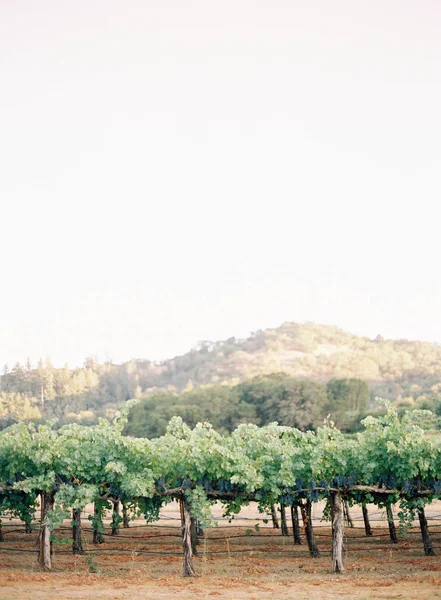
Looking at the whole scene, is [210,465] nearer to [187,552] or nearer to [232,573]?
[187,552]

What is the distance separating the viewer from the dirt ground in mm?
19578

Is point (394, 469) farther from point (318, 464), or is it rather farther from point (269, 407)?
point (269, 407)

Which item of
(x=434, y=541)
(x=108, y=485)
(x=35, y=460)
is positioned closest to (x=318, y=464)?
(x=108, y=485)

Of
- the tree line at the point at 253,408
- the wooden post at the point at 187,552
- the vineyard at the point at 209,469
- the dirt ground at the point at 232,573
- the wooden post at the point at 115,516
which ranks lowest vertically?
the dirt ground at the point at 232,573

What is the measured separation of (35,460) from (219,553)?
1031cm

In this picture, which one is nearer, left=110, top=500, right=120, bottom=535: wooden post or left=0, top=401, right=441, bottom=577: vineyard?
left=0, top=401, right=441, bottom=577: vineyard

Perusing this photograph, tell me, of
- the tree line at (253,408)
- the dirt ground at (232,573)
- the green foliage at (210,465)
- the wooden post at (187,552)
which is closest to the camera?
the dirt ground at (232,573)

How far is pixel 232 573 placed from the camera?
78.0 feet

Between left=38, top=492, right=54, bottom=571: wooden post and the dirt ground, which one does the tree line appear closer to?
the dirt ground

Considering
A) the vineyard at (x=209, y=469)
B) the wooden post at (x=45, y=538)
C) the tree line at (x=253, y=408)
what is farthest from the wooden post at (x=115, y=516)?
the tree line at (x=253, y=408)

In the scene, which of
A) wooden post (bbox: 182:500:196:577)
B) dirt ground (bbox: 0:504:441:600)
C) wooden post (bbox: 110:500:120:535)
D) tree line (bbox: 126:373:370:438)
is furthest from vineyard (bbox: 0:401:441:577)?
tree line (bbox: 126:373:370:438)

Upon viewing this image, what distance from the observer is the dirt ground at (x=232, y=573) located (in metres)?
19.6

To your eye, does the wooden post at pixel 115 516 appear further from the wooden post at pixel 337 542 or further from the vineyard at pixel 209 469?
the wooden post at pixel 337 542

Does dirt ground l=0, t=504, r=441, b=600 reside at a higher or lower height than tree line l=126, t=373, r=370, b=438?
lower
